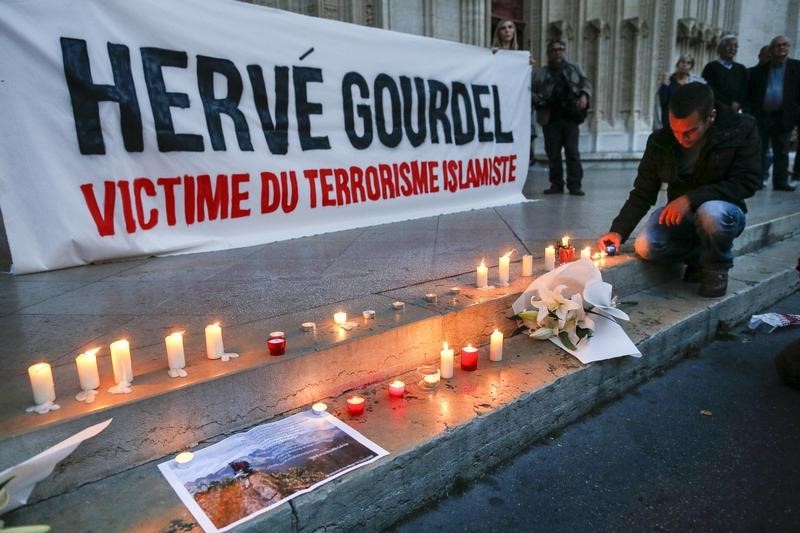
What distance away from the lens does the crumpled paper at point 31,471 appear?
4.73 feet

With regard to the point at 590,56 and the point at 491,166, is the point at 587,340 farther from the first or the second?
the point at 590,56

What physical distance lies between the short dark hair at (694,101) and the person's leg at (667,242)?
713 mm

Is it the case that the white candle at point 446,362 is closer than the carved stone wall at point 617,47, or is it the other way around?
the white candle at point 446,362

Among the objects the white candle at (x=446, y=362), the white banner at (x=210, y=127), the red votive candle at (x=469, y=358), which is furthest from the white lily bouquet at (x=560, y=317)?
the white banner at (x=210, y=127)

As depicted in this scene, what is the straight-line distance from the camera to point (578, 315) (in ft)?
8.61

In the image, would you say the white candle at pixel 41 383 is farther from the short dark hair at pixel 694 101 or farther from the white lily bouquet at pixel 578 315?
the short dark hair at pixel 694 101

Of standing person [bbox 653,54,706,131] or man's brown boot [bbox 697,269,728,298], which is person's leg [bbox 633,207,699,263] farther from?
standing person [bbox 653,54,706,131]

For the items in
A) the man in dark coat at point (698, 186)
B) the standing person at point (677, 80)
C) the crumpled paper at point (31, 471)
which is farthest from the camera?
the standing person at point (677, 80)

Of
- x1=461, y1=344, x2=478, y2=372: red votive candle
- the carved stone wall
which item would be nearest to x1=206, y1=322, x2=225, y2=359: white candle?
x1=461, y1=344, x2=478, y2=372: red votive candle

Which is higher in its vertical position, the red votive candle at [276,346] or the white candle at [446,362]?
the red votive candle at [276,346]

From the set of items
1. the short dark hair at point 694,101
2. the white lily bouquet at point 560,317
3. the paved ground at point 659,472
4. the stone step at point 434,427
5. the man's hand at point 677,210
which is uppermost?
the short dark hair at point 694,101

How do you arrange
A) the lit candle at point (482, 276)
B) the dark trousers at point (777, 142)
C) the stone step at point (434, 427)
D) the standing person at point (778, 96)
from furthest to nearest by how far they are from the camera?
the dark trousers at point (777, 142) → the standing person at point (778, 96) → the lit candle at point (482, 276) → the stone step at point (434, 427)

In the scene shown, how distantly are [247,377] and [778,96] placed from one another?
8.13 meters

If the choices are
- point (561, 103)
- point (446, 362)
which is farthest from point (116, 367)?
point (561, 103)
